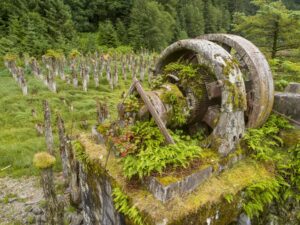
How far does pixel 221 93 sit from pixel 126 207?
2558 mm

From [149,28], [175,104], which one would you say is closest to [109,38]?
[149,28]

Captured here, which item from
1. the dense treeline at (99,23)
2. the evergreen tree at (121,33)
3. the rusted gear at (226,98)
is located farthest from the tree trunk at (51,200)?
the evergreen tree at (121,33)

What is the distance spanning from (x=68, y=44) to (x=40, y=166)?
3973 centimetres

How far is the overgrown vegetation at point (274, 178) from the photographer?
4195 mm

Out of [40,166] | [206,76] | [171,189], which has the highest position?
[206,76]

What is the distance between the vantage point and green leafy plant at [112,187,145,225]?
11.5 ft

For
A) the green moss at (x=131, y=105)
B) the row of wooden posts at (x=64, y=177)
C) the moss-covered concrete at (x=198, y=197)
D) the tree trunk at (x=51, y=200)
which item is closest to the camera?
the moss-covered concrete at (x=198, y=197)

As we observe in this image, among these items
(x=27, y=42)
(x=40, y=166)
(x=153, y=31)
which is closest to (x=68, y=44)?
(x=27, y=42)

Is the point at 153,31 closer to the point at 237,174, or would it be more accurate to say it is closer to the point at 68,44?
the point at 68,44

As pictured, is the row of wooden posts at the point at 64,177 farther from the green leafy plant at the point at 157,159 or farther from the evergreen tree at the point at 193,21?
the evergreen tree at the point at 193,21

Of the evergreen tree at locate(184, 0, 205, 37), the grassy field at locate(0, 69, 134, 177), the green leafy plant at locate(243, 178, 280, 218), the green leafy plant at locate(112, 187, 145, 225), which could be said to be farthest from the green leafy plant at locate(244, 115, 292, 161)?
the evergreen tree at locate(184, 0, 205, 37)

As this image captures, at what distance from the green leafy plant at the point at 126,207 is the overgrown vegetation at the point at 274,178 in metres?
1.81

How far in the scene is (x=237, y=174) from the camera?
4344mm

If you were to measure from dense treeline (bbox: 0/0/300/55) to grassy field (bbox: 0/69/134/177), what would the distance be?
14351mm
